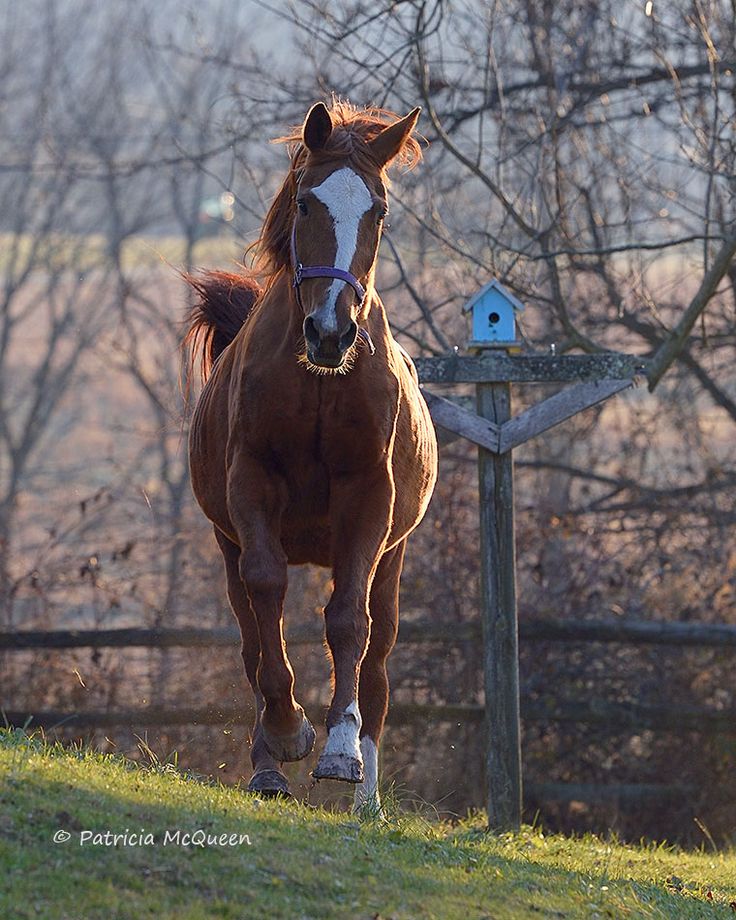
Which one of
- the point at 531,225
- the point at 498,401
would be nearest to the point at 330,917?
the point at 498,401

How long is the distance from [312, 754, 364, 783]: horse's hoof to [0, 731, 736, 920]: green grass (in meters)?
0.17

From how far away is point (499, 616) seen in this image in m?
8.61

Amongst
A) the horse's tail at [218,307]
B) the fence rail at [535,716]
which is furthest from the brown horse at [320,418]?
the fence rail at [535,716]

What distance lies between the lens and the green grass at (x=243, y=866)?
382 centimetres

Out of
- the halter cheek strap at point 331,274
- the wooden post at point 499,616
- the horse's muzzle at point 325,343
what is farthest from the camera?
the wooden post at point 499,616

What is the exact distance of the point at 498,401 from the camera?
8.67 m

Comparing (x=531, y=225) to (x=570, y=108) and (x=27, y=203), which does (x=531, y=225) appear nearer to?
(x=570, y=108)

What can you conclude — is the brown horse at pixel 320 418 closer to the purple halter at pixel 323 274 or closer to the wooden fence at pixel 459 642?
the purple halter at pixel 323 274

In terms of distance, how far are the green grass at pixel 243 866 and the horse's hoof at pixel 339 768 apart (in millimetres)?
167

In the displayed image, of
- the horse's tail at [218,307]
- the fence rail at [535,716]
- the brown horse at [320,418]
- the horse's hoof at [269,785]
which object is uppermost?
the horse's tail at [218,307]

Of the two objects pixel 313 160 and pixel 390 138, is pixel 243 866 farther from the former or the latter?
pixel 390 138

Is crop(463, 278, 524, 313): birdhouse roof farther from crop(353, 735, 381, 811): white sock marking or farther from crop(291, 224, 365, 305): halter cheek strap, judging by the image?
crop(291, 224, 365, 305): halter cheek strap

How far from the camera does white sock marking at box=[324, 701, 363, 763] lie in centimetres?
535

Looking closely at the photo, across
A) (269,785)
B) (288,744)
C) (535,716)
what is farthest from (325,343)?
(535,716)
